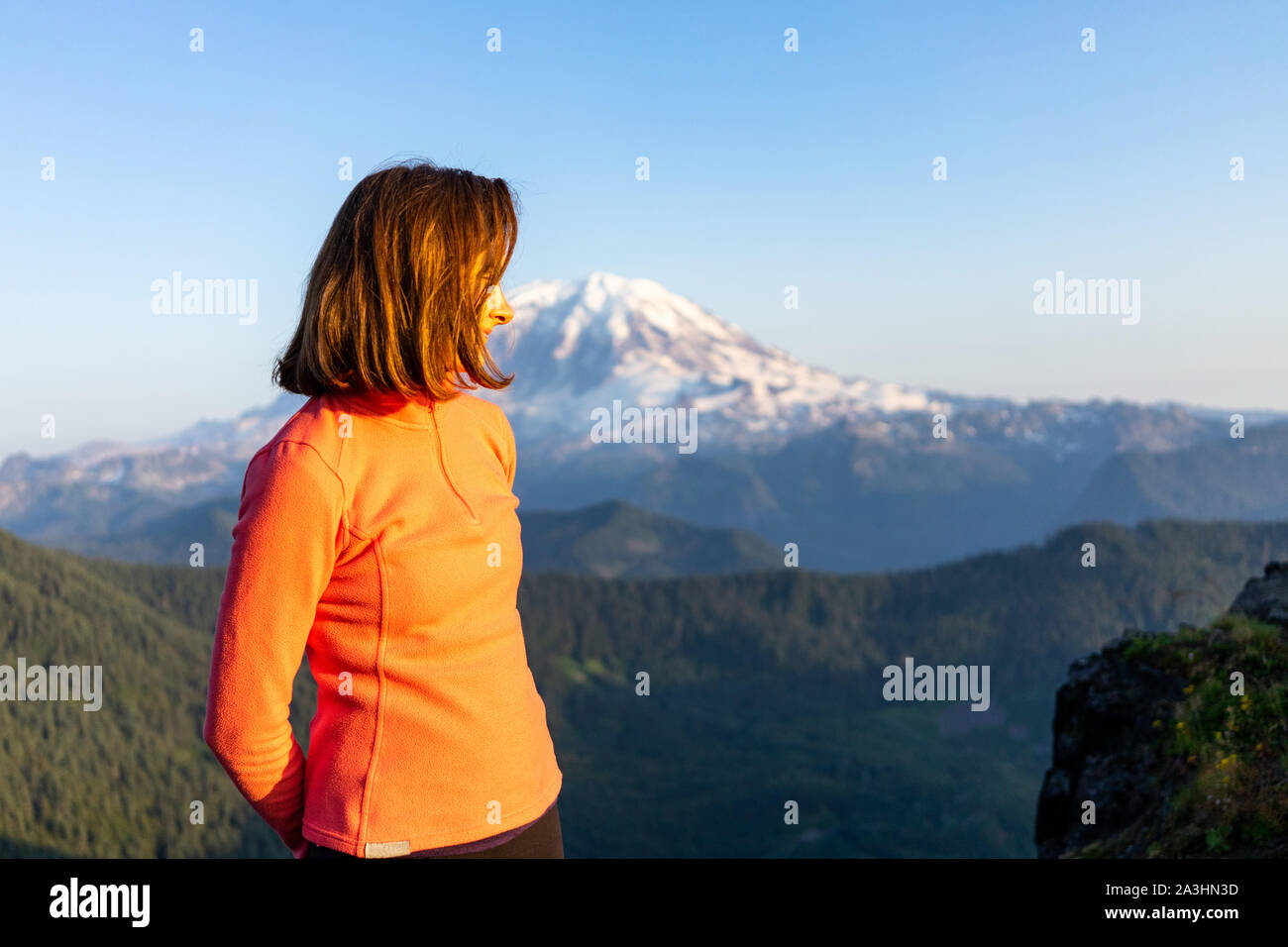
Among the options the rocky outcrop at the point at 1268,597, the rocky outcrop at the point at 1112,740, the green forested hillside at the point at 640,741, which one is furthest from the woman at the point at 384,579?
the green forested hillside at the point at 640,741

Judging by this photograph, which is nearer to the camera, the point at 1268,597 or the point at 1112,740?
the point at 1268,597

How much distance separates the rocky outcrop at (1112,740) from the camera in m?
9.30

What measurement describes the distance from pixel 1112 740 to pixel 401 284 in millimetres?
11204

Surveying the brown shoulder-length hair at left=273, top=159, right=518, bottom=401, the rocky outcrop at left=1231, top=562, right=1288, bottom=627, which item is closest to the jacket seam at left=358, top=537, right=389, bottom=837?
the brown shoulder-length hair at left=273, top=159, right=518, bottom=401

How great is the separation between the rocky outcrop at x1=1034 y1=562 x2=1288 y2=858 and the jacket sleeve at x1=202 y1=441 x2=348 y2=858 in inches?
311

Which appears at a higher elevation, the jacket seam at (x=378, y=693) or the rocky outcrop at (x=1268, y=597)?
the jacket seam at (x=378, y=693)

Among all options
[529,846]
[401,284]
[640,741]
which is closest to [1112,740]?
[529,846]

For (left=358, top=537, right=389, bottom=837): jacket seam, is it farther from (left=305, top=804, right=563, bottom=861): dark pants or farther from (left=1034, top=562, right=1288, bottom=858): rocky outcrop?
(left=1034, top=562, right=1288, bottom=858): rocky outcrop

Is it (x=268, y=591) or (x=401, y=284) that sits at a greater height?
(x=401, y=284)

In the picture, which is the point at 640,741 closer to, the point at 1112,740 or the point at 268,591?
the point at 1112,740

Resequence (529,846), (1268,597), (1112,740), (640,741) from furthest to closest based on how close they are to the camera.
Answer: (640,741), (1112,740), (1268,597), (529,846)

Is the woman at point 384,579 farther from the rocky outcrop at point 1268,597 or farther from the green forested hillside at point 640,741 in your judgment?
the green forested hillside at point 640,741

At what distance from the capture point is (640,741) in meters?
180
